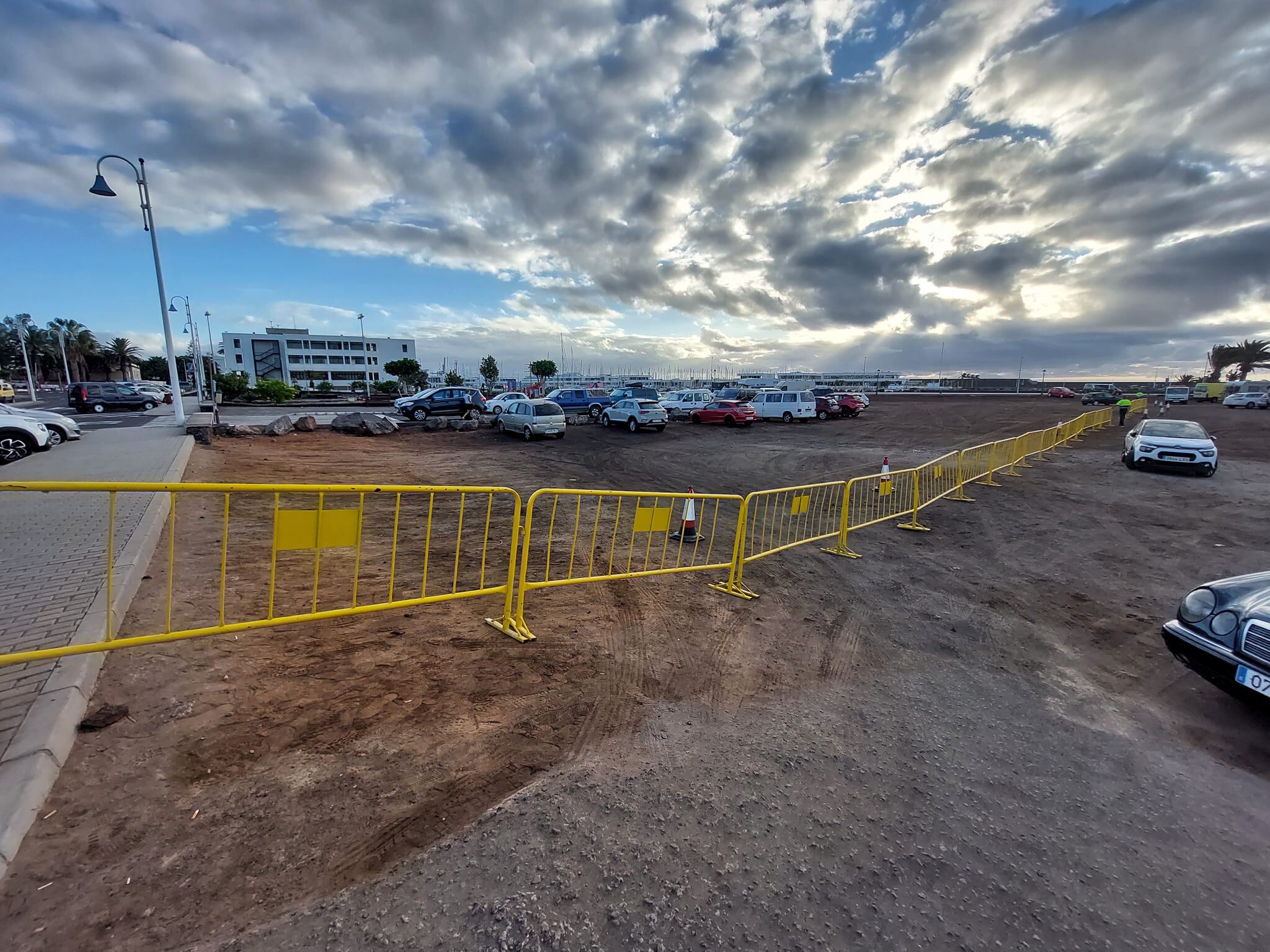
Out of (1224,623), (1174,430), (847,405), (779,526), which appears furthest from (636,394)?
(1224,623)

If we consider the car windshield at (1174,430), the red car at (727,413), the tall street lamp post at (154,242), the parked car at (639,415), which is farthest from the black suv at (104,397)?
the car windshield at (1174,430)

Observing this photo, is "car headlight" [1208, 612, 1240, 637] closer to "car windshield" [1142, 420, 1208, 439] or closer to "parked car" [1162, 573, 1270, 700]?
"parked car" [1162, 573, 1270, 700]

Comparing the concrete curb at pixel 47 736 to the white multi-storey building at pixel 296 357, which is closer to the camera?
the concrete curb at pixel 47 736

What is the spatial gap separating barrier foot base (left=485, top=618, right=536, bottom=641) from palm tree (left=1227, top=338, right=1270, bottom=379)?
127 m

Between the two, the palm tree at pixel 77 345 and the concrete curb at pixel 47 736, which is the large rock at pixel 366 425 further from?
the palm tree at pixel 77 345

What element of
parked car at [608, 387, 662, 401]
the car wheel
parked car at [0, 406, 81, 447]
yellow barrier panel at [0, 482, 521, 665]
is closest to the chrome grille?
yellow barrier panel at [0, 482, 521, 665]

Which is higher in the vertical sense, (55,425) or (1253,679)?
(55,425)

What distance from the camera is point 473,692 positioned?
3.56 meters

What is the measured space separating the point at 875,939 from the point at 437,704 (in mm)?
2642

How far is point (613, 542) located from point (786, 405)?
91.0 feet

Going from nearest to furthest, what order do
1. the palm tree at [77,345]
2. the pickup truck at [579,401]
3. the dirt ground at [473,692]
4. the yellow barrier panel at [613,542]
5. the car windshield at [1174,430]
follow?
the dirt ground at [473,692] → the yellow barrier panel at [613,542] → the car windshield at [1174,430] → the pickup truck at [579,401] → the palm tree at [77,345]

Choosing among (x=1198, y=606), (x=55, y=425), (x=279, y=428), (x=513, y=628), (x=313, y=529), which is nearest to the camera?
(x=313, y=529)

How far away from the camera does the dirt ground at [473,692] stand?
220 centimetres

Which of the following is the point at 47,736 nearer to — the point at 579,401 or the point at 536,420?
the point at 536,420
